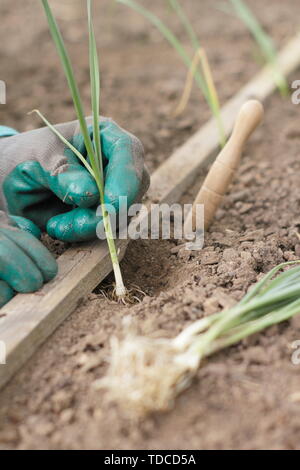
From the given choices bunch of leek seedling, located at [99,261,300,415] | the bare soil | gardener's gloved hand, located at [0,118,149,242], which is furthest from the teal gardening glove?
bunch of leek seedling, located at [99,261,300,415]

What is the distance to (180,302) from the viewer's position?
55.7 inches

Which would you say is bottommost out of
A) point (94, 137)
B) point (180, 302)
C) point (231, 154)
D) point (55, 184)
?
point (180, 302)

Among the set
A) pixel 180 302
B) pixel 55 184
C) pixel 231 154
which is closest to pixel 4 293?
pixel 55 184

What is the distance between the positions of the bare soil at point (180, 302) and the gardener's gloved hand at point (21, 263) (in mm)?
124

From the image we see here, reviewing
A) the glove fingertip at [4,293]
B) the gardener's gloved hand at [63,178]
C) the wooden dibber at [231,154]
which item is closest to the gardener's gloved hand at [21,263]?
the glove fingertip at [4,293]

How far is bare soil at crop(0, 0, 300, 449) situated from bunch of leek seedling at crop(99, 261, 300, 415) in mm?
39

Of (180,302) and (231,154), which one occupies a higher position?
(231,154)

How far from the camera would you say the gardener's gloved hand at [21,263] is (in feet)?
4.75

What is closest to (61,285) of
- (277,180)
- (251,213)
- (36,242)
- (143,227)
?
(36,242)

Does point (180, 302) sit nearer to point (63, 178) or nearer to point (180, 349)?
point (180, 349)

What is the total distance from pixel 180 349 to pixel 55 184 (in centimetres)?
59

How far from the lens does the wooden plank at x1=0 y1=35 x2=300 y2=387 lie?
4.35 ft

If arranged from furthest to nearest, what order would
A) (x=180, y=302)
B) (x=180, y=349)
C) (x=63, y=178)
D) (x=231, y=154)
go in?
(x=231, y=154) < (x=63, y=178) < (x=180, y=302) < (x=180, y=349)

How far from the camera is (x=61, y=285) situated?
1.49 metres
